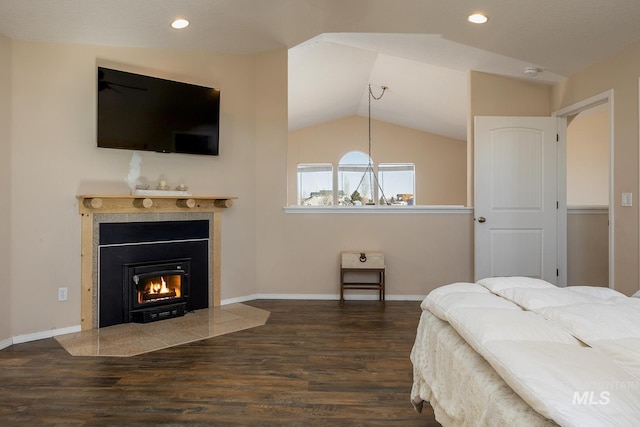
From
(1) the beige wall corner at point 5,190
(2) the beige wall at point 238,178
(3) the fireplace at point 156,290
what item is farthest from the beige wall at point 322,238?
(1) the beige wall corner at point 5,190

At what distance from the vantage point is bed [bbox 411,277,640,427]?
2.58 feet

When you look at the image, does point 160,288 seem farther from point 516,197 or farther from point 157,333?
point 516,197

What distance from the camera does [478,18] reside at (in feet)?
10.9

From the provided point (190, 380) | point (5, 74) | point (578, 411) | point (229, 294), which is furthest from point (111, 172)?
A: point (578, 411)

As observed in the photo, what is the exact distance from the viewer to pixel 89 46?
11.3 ft

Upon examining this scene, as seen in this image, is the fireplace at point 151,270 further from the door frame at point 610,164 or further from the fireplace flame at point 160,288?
the door frame at point 610,164

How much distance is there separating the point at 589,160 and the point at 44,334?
725 cm

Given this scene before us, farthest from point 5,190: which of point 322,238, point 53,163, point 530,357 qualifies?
point 530,357

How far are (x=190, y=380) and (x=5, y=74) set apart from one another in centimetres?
267

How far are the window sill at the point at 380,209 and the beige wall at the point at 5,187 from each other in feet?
7.90

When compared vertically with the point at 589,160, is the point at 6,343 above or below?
below

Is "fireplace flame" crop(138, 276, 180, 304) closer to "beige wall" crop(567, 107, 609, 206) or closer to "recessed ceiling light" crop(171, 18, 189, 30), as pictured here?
"recessed ceiling light" crop(171, 18, 189, 30)

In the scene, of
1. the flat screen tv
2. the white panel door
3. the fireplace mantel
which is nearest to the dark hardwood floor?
the fireplace mantel

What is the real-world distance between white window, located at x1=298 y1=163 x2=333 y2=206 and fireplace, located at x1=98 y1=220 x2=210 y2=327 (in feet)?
18.5
